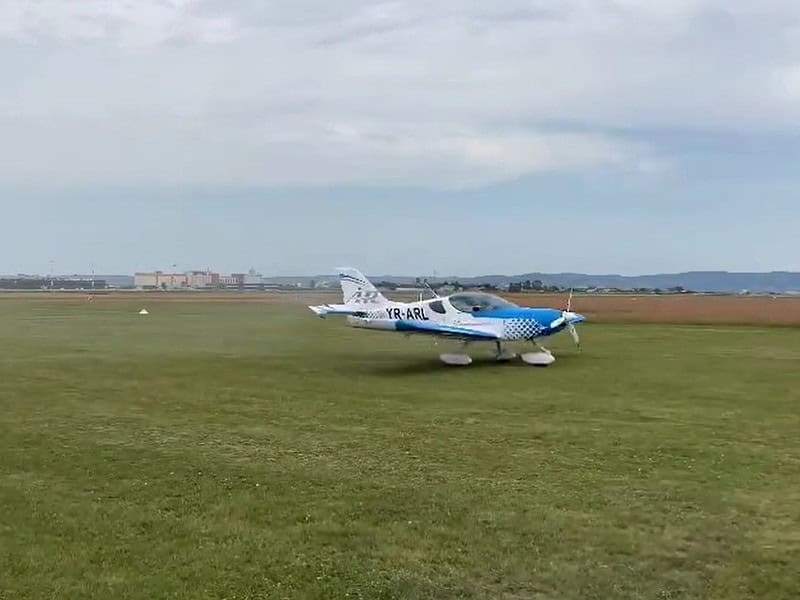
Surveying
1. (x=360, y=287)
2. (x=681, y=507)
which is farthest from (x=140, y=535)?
(x=360, y=287)

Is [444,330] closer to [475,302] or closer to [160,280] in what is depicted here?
[475,302]

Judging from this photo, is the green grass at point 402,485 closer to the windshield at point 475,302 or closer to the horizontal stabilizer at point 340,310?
the windshield at point 475,302

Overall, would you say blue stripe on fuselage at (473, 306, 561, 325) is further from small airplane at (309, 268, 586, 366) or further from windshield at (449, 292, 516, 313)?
windshield at (449, 292, 516, 313)

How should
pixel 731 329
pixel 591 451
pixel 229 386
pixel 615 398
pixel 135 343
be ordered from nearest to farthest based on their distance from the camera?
pixel 591 451
pixel 615 398
pixel 229 386
pixel 135 343
pixel 731 329

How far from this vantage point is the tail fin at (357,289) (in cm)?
2064

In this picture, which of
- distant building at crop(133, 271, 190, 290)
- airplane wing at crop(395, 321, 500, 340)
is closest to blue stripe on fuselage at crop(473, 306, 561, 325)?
airplane wing at crop(395, 321, 500, 340)

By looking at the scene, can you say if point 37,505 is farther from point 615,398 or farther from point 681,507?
point 615,398

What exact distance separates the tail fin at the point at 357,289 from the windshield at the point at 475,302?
9.33ft

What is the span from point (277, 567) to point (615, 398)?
788cm

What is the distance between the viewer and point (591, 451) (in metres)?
8.27

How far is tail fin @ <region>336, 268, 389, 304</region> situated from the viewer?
20641 millimetres

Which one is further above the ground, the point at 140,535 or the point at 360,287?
the point at 360,287

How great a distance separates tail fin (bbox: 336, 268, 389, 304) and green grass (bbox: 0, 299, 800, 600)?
18.5 ft

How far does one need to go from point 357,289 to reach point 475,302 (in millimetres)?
3911
